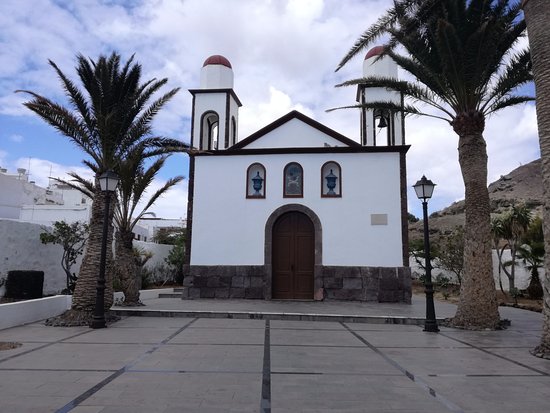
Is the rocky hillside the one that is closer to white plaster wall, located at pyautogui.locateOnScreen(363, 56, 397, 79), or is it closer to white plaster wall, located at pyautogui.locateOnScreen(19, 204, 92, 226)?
white plaster wall, located at pyautogui.locateOnScreen(363, 56, 397, 79)

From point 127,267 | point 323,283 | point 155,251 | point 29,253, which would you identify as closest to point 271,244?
point 323,283

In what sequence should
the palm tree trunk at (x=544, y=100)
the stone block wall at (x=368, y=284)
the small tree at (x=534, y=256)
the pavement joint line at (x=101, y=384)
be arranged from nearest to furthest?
the pavement joint line at (x=101, y=384) → the palm tree trunk at (x=544, y=100) → the stone block wall at (x=368, y=284) → the small tree at (x=534, y=256)

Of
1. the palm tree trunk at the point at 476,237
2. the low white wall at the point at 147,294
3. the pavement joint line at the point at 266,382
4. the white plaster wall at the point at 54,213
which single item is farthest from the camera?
the white plaster wall at the point at 54,213

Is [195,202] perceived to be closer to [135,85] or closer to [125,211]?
[125,211]

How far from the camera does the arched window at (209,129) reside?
17.9m

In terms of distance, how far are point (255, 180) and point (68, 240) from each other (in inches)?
259

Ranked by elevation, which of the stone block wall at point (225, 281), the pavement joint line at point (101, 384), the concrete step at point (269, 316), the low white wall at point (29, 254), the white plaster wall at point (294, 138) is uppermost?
the white plaster wall at point (294, 138)

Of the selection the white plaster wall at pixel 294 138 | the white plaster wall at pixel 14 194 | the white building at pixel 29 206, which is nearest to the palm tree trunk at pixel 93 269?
the white plaster wall at pixel 294 138

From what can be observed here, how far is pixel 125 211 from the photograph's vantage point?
43.6 ft

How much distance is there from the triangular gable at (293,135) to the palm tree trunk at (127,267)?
567cm

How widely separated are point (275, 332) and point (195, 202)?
8.11 m

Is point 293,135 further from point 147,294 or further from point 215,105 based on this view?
point 147,294

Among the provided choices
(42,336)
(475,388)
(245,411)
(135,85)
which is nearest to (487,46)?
(475,388)

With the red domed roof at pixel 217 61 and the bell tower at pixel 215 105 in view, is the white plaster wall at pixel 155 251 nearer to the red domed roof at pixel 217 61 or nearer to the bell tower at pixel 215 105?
the bell tower at pixel 215 105
